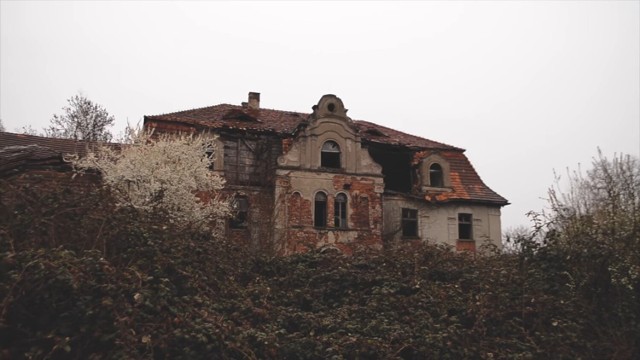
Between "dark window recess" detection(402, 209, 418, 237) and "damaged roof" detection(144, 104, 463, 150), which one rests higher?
"damaged roof" detection(144, 104, 463, 150)

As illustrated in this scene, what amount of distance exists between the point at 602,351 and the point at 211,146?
19651 mm

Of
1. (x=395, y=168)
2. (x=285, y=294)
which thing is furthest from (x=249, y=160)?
(x=285, y=294)

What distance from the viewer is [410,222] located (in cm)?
2869

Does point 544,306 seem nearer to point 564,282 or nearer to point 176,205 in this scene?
point 564,282

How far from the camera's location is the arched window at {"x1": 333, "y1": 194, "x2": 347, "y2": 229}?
2608 cm

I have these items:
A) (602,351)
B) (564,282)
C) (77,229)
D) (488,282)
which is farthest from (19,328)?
(564,282)

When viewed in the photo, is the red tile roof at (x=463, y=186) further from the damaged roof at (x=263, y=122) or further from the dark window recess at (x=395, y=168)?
the dark window recess at (x=395, y=168)

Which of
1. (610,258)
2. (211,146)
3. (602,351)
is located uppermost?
(211,146)

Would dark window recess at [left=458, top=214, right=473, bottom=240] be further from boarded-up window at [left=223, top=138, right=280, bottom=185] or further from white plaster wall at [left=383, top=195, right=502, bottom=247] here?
boarded-up window at [left=223, top=138, right=280, bottom=185]

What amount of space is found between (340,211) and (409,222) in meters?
4.59

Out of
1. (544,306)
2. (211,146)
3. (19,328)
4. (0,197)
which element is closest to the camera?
(19,328)

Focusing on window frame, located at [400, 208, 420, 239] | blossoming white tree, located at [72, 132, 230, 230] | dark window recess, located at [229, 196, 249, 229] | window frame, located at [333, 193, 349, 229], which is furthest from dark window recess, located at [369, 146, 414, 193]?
blossoming white tree, located at [72, 132, 230, 230]

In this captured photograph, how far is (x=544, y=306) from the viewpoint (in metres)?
11.1

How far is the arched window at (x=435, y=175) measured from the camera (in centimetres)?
2958
